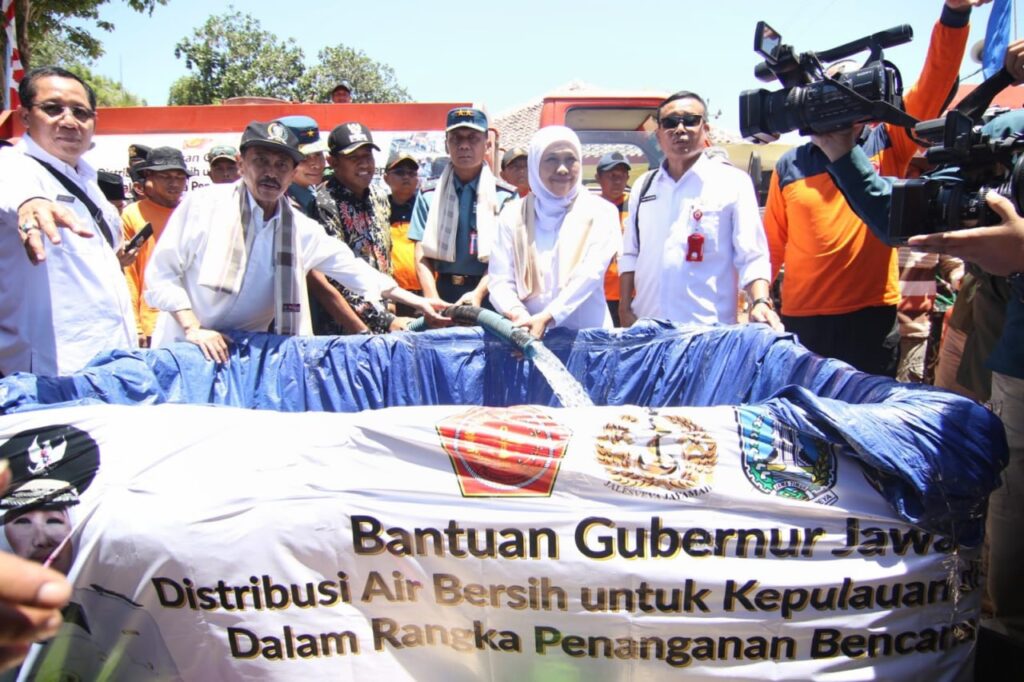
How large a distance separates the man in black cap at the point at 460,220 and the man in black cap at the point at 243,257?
2.25 feet

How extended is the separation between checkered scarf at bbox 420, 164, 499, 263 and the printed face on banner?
2.08m

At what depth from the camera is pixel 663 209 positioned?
3311 millimetres

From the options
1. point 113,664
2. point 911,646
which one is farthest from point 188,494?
point 911,646

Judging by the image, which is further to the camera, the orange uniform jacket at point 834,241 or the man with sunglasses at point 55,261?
the orange uniform jacket at point 834,241

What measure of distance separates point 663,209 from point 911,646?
82.8 inches

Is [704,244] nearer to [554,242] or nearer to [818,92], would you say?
[554,242]

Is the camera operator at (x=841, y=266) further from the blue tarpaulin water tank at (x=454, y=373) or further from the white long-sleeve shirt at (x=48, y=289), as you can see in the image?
the white long-sleeve shirt at (x=48, y=289)

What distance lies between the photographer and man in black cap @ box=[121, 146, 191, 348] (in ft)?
15.0

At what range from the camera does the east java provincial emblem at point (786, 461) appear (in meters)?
1.70

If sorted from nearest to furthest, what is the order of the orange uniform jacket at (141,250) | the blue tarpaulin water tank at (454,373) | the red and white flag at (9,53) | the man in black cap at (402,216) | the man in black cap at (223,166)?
the blue tarpaulin water tank at (454,373) < the man in black cap at (402,216) < the orange uniform jacket at (141,250) < the man in black cap at (223,166) < the red and white flag at (9,53)

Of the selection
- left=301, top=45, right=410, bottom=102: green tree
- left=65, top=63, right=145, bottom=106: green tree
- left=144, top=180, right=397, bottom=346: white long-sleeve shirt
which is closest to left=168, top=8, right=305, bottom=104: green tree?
left=301, top=45, right=410, bottom=102: green tree

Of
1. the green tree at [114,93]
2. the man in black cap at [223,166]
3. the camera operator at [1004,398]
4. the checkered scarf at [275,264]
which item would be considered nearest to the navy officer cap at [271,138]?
the checkered scarf at [275,264]

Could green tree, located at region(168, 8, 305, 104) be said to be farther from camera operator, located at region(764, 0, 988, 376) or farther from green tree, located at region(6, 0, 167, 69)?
camera operator, located at region(764, 0, 988, 376)

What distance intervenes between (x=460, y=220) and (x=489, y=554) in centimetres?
240
